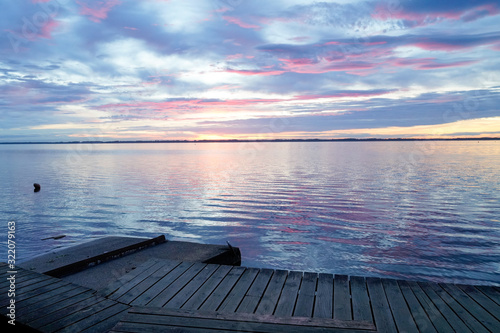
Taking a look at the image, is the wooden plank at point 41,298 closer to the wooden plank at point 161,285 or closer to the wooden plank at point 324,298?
the wooden plank at point 161,285

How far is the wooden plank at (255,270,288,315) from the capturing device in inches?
239

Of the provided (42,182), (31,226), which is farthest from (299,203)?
(42,182)

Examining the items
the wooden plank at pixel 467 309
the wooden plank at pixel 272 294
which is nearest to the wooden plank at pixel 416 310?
the wooden plank at pixel 467 309

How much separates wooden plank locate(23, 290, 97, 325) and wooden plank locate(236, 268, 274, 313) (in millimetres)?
2930

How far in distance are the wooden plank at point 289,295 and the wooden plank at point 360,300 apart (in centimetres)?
110

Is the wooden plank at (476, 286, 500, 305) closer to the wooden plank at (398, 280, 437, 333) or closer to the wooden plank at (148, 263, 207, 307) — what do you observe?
the wooden plank at (398, 280, 437, 333)

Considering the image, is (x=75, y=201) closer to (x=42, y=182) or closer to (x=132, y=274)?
(x=42, y=182)

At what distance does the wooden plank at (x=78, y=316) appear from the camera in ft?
18.0

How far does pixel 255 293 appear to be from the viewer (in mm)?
6746

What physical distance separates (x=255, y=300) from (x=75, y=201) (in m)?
26.0

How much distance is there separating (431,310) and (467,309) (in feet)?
2.27

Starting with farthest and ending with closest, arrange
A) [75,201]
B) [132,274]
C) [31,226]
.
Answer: [75,201]
[31,226]
[132,274]

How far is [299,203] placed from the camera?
26.2 m

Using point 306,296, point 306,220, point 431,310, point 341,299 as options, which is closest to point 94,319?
point 306,296
